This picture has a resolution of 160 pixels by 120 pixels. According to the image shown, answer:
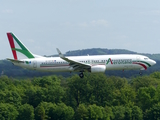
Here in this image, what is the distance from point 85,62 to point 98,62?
260cm

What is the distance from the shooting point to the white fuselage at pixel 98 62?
8244cm

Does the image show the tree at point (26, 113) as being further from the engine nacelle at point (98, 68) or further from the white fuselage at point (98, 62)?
the engine nacelle at point (98, 68)

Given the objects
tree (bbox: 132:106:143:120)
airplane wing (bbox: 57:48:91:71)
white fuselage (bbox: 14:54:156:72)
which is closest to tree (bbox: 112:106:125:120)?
tree (bbox: 132:106:143:120)

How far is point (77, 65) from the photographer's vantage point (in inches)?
3278

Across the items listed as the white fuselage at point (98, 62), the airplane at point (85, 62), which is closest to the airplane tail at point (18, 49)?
the airplane at point (85, 62)

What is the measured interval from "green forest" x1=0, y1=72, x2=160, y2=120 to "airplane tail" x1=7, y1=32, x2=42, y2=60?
99.5 ft

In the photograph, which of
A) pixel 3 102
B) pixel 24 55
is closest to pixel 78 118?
pixel 3 102

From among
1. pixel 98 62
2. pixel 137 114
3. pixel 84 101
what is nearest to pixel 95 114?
pixel 137 114

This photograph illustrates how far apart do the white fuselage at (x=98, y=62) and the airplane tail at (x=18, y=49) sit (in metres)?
1.95

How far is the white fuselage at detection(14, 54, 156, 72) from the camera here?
270 feet

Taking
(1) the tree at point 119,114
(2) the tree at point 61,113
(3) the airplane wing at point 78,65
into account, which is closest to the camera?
(3) the airplane wing at point 78,65

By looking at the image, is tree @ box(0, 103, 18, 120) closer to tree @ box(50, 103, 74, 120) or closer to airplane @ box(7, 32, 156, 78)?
tree @ box(50, 103, 74, 120)

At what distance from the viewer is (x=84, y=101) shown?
136m

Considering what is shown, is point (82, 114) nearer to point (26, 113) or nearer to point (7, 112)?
point (26, 113)
